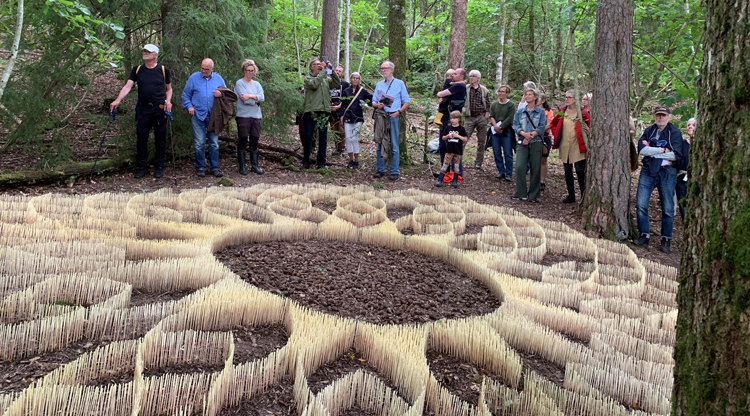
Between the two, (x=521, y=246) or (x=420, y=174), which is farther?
(x=420, y=174)

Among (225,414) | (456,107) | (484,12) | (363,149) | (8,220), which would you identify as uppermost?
(484,12)

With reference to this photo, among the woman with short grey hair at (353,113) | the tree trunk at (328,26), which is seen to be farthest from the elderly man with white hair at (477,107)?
the tree trunk at (328,26)

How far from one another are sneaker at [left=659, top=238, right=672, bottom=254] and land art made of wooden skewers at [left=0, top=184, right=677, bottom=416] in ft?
4.23

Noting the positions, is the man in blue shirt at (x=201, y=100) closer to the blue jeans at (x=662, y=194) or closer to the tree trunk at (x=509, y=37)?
the blue jeans at (x=662, y=194)

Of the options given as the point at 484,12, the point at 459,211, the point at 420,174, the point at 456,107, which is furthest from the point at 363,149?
the point at 484,12

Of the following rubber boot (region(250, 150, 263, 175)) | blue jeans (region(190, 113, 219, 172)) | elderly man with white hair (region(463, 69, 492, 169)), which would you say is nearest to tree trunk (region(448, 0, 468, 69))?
elderly man with white hair (region(463, 69, 492, 169))

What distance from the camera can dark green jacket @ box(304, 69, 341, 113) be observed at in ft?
26.4

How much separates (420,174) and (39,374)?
7025 mm

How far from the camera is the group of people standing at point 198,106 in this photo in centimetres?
693

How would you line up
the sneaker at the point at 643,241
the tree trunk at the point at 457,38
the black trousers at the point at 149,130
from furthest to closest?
1. the tree trunk at the point at 457,38
2. the black trousers at the point at 149,130
3. the sneaker at the point at 643,241

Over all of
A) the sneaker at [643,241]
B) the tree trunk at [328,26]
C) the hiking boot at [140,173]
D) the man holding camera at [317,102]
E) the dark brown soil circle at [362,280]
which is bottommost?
the dark brown soil circle at [362,280]

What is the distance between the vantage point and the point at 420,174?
8828 millimetres

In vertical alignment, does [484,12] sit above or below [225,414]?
above

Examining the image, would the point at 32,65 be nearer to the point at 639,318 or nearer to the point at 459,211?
the point at 459,211
